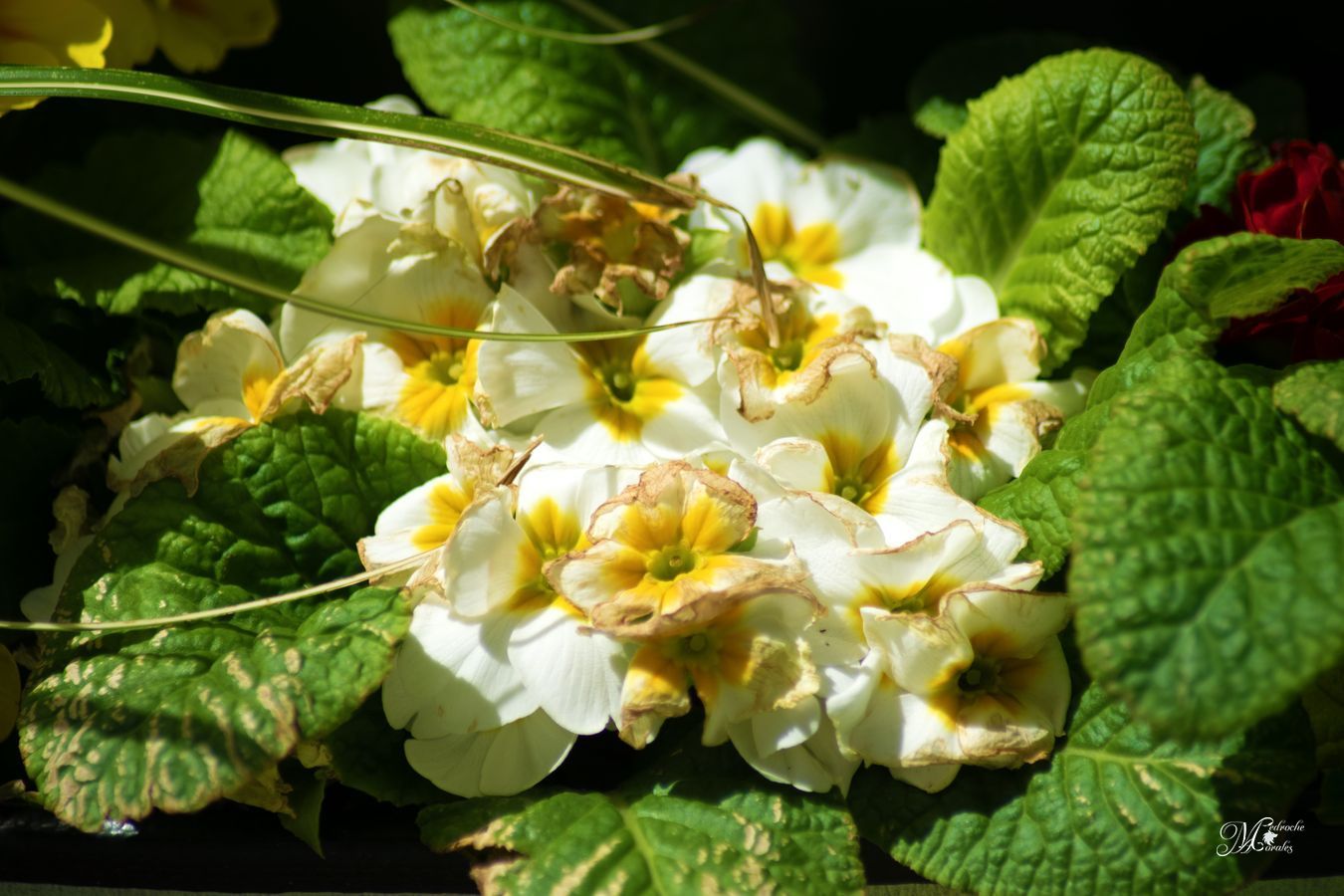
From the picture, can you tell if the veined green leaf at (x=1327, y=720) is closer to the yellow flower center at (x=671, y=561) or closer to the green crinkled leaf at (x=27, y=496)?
the yellow flower center at (x=671, y=561)

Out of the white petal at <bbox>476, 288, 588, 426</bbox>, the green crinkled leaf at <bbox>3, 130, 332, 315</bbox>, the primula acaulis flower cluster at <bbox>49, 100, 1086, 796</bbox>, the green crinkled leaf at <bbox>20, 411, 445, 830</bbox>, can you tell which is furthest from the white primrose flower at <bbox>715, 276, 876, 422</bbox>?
the green crinkled leaf at <bbox>3, 130, 332, 315</bbox>

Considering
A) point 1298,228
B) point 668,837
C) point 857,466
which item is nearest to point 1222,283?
point 1298,228

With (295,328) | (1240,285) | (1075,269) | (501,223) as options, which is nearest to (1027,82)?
(1075,269)

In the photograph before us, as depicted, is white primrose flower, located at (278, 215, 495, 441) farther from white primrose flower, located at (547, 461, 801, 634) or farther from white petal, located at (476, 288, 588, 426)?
white primrose flower, located at (547, 461, 801, 634)

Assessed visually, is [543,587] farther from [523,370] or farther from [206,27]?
[206,27]

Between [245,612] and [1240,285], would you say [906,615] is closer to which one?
[1240,285]

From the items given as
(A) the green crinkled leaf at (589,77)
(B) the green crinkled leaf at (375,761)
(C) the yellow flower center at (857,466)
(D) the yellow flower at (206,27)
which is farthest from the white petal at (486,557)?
(D) the yellow flower at (206,27)
